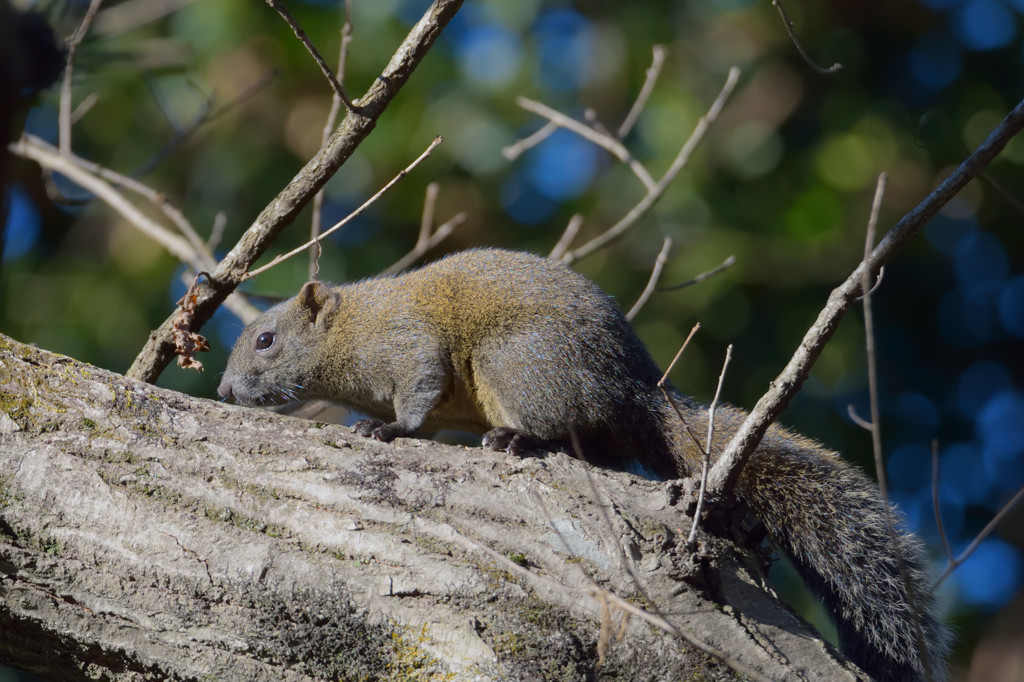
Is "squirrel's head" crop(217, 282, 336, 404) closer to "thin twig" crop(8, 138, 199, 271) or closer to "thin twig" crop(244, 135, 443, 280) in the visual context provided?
"thin twig" crop(8, 138, 199, 271)

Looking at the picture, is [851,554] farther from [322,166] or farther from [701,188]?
[701,188]

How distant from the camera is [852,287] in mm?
3088

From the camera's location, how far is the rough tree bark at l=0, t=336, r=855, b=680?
317 centimetres

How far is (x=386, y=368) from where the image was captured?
539cm

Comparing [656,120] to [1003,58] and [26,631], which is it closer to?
[1003,58]

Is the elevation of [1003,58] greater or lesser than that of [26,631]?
greater

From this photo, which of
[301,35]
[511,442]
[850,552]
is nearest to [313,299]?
[511,442]

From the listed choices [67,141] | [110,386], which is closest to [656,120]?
[67,141]

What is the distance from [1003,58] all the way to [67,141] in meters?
8.57

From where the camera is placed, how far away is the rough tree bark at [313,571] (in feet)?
10.4

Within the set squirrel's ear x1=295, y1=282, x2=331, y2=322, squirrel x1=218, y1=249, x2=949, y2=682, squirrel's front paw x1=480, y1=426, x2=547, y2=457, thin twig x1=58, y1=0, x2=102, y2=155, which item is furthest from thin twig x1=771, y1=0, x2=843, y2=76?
thin twig x1=58, y1=0, x2=102, y2=155

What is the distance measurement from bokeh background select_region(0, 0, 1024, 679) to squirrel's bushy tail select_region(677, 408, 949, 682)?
163 inches

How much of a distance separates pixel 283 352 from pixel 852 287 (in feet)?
12.4

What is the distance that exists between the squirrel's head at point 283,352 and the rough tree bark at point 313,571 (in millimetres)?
2225
